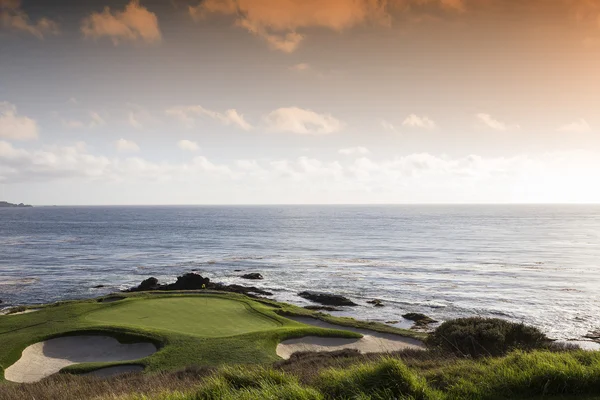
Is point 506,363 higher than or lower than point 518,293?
higher

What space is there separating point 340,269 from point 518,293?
22.8 metres

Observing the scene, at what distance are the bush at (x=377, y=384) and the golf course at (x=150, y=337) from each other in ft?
30.3

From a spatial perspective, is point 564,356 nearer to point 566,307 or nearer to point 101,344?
point 101,344

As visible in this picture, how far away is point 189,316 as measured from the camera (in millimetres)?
23906

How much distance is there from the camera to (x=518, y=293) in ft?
134

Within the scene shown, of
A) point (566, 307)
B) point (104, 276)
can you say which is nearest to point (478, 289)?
point (566, 307)

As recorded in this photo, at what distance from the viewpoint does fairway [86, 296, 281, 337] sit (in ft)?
71.2

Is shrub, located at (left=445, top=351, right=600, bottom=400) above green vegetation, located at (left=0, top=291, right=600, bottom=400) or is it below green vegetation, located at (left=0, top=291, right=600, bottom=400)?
above

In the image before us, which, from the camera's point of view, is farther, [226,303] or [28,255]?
[28,255]

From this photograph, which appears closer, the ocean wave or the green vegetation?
the green vegetation

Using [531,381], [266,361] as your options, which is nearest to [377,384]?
[531,381]

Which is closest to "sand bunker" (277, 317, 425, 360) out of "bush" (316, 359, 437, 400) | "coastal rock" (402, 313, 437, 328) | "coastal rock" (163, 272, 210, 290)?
"coastal rock" (402, 313, 437, 328)

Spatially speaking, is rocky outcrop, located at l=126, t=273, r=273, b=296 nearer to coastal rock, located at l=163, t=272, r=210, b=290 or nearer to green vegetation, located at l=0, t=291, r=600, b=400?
coastal rock, located at l=163, t=272, r=210, b=290

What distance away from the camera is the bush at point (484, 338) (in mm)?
16781
